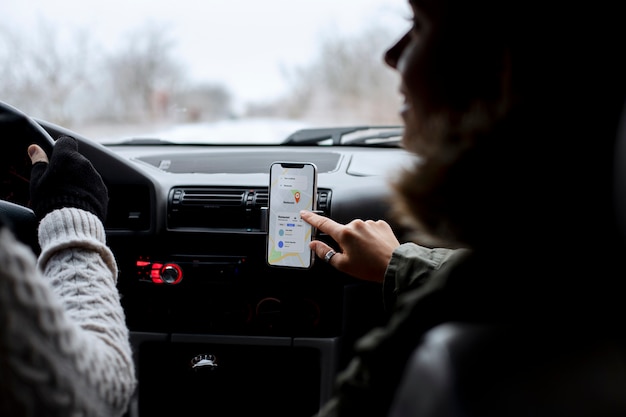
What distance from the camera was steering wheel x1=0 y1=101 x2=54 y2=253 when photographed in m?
2.02

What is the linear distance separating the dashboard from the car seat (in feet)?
5.77

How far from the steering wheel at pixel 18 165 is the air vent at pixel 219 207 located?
0.66 metres

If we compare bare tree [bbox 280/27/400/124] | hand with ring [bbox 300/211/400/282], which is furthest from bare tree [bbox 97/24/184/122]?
hand with ring [bbox 300/211/400/282]

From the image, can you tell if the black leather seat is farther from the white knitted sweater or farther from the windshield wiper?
the windshield wiper

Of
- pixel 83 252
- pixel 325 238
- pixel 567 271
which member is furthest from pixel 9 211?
pixel 567 271

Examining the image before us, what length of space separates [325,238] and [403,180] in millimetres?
1611

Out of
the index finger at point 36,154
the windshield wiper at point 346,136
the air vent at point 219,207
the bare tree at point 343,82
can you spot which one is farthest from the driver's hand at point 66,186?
the bare tree at point 343,82

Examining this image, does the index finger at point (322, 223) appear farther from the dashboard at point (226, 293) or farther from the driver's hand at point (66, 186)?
the driver's hand at point (66, 186)

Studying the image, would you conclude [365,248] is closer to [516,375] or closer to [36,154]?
[36,154]

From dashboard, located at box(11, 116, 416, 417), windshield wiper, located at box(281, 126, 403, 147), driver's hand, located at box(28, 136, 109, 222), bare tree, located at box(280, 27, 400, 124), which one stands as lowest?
dashboard, located at box(11, 116, 416, 417)

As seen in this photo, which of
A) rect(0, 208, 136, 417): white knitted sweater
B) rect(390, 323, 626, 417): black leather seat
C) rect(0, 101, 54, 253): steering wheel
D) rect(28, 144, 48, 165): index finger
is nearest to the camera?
rect(390, 323, 626, 417): black leather seat

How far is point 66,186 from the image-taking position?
64.1 inches

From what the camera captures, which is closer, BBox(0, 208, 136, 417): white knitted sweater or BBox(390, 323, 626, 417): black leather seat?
BBox(390, 323, 626, 417): black leather seat

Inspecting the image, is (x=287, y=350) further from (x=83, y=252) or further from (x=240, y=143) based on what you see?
(x=83, y=252)
